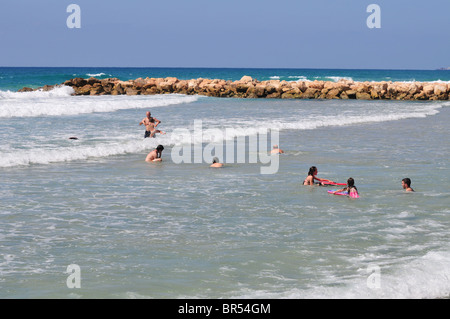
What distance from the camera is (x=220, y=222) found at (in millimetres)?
9844

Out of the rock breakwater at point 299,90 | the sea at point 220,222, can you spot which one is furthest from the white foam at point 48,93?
the sea at point 220,222

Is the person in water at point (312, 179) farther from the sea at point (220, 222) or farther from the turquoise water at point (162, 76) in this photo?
the turquoise water at point (162, 76)

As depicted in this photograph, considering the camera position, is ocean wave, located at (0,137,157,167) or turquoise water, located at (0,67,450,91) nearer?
ocean wave, located at (0,137,157,167)

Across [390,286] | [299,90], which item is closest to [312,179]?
[390,286]

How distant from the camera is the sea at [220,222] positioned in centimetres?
702

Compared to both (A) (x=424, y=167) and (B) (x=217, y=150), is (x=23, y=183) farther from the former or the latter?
(A) (x=424, y=167)

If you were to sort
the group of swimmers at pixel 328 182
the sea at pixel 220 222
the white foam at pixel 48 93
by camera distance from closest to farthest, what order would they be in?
the sea at pixel 220 222 → the group of swimmers at pixel 328 182 → the white foam at pixel 48 93

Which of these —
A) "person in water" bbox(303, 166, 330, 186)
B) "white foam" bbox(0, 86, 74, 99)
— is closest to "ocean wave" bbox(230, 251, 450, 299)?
"person in water" bbox(303, 166, 330, 186)

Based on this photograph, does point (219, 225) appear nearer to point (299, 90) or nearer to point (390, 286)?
point (390, 286)

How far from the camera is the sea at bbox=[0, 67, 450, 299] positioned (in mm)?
7023

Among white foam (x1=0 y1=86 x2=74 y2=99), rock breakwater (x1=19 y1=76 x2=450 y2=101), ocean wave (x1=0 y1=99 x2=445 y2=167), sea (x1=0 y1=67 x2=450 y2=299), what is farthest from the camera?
rock breakwater (x1=19 y1=76 x2=450 y2=101)

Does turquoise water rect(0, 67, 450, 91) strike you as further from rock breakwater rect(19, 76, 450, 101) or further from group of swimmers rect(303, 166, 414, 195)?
group of swimmers rect(303, 166, 414, 195)

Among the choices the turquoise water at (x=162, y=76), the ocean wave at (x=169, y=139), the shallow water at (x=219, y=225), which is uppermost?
the turquoise water at (x=162, y=76)
